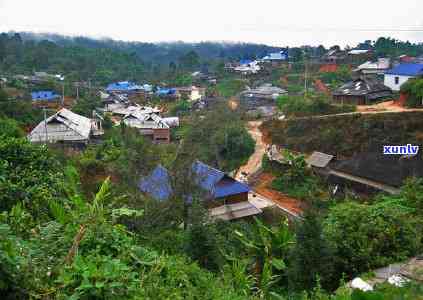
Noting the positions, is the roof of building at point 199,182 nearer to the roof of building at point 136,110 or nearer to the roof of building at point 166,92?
the roof of building at point 136,110

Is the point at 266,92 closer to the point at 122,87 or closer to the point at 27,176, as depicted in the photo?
the point at 122,87

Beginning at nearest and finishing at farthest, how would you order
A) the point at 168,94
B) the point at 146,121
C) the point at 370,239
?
the point at 370,239, the point at 146,121, the point at 168,94

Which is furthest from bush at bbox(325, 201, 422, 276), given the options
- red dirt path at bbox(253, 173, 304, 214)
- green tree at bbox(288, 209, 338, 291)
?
red dirt path at bbox(253, 173, 304, 214)

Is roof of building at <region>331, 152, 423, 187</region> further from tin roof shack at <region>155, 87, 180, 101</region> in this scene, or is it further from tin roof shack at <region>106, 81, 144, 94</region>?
tin roof shack at <region>106, 81, 144, 94</region>

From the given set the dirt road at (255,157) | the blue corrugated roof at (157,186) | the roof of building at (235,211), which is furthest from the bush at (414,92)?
the blue corrugated roof at (157,186)

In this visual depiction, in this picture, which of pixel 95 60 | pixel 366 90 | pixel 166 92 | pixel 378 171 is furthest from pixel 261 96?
pixel 95 60
